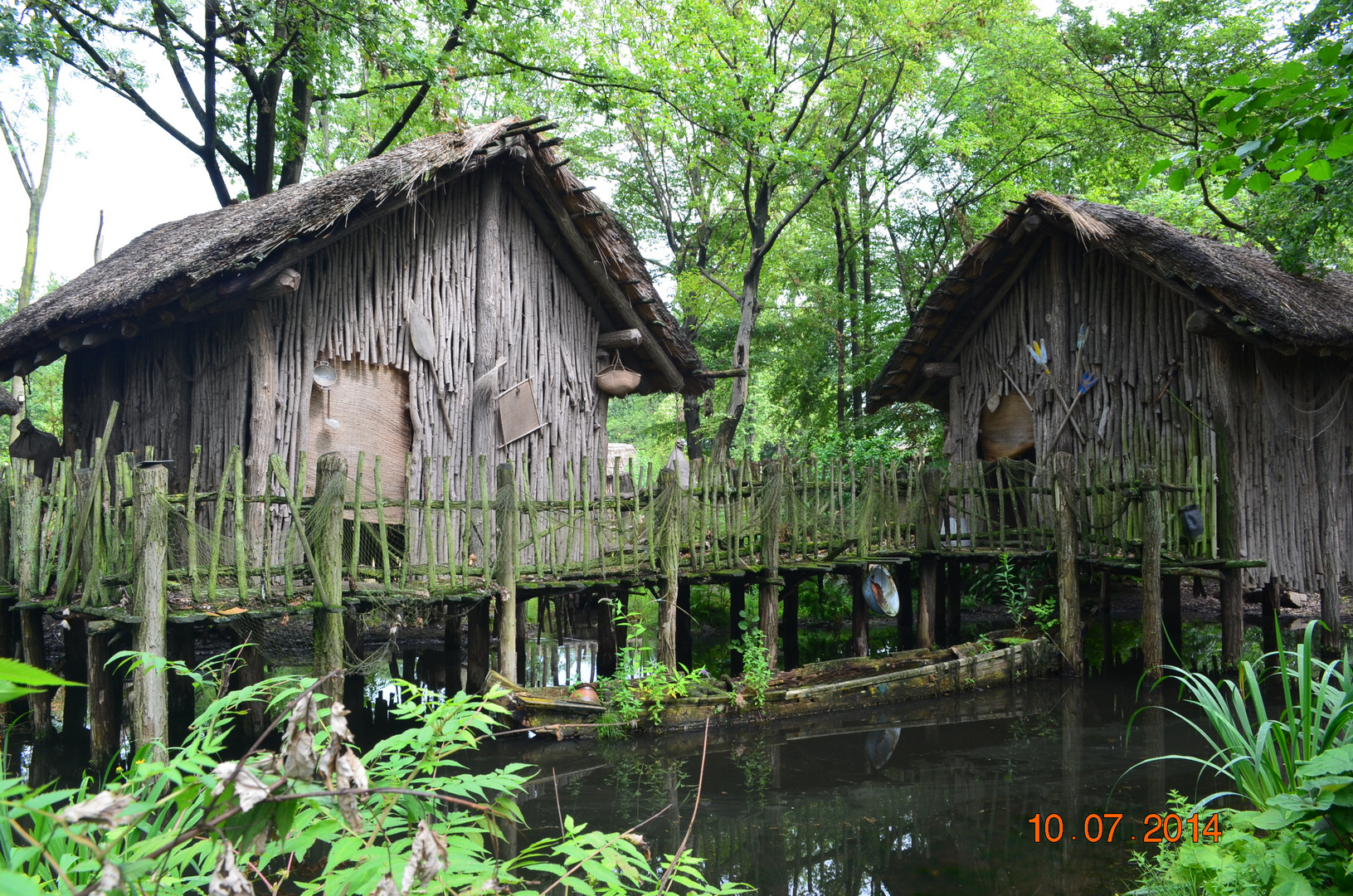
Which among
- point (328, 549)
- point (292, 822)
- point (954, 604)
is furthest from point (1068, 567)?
point (292, 822)

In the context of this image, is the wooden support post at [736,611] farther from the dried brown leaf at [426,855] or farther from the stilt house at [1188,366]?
the dried brown leaf at [426,855]

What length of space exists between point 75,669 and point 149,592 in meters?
3.64

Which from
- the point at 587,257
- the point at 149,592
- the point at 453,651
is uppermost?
the point at 587,257

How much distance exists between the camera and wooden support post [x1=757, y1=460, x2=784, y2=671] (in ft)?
29.8

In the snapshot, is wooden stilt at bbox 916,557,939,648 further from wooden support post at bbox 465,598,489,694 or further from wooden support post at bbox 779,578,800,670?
wooden support post at bbox 465,598,489,694

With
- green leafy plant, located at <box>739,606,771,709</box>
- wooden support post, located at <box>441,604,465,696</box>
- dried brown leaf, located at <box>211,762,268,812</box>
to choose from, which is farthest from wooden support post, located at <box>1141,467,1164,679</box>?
dried brown leaf, located at <box>211,762,268,812</box>

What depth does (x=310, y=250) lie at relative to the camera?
800cm

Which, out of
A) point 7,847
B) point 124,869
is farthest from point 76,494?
point 124,869

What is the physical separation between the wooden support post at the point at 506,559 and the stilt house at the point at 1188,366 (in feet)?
21.7

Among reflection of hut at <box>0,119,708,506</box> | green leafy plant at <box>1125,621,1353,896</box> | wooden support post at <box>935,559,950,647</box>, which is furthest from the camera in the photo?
wooden support post at <box>935,559,950,647</box>

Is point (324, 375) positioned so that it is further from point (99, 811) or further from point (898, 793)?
point (99, 811)

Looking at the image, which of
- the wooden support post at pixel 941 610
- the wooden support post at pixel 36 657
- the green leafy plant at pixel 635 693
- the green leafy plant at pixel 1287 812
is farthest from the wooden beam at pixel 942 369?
the wooden support post at pixel 36 657
